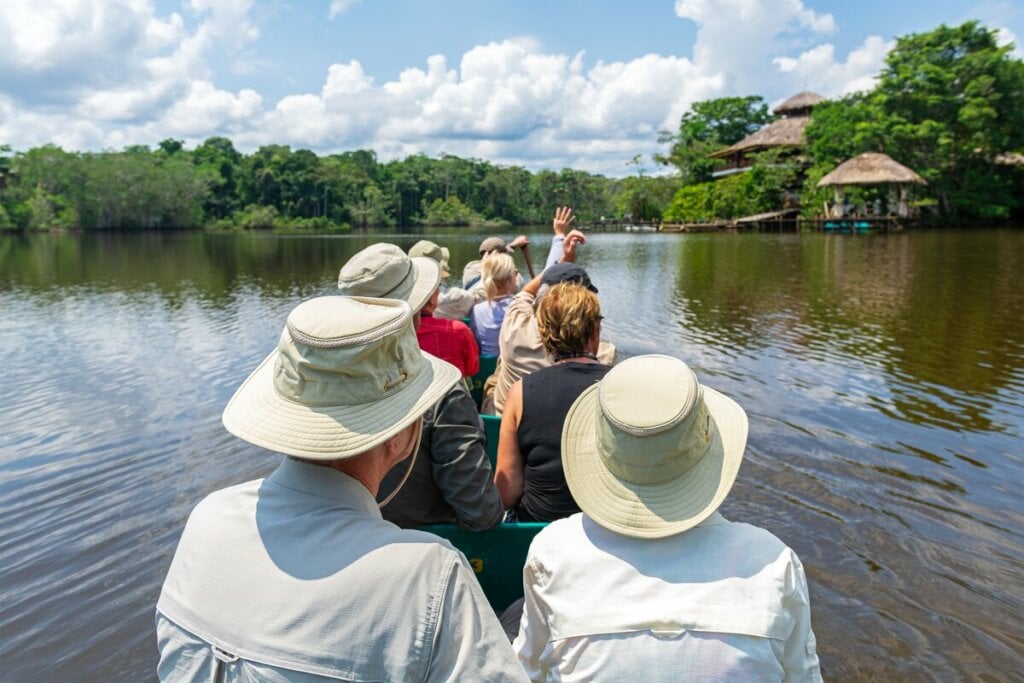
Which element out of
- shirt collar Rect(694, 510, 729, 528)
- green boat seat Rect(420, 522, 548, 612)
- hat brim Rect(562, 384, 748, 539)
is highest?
hat brim Rect(562, 384, 748, 539)

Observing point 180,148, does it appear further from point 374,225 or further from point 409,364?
point 409,364

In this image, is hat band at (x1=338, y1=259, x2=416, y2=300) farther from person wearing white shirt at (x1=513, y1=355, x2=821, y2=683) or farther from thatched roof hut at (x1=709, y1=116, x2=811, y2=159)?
thatched roof hut at (x1=709, y1=116, x2=811, y2=159)

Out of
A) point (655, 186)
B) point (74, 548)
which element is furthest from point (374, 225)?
point (74, 548)

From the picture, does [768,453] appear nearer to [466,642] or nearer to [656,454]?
[656,454]

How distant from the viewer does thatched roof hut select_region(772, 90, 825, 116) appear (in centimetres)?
4825

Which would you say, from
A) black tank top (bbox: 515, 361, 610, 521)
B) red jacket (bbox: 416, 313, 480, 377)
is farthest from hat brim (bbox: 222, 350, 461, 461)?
red jacket (bbox: 416, 313, 480, 377)

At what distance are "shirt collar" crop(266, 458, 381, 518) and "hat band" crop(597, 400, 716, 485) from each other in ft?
1.87

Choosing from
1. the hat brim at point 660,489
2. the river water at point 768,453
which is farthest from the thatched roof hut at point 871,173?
the hat brim at point 660,489

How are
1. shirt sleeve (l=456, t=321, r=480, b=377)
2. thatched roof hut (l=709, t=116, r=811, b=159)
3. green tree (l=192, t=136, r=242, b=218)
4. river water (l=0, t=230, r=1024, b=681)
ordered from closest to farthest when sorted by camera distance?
river water (l=0, t=230, r=1024, b=681) → shirt sleeve (l=456, t=321, r=480, b=377) → thatched roof hut (l=709, t=116, r=811, b=159) → green tree (l=192, t=136, r=242, b=218)

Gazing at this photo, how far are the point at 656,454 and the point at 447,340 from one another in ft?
7.97

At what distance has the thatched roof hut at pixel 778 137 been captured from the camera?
45681 millimetres

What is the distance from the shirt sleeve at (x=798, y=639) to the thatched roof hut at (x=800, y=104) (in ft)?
175

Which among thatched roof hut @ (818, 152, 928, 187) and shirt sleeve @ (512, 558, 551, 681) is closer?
shirt sleeve @ (512, 558, 551, 681)

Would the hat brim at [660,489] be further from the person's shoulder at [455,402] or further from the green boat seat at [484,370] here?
the green boat seat at [484,370]
